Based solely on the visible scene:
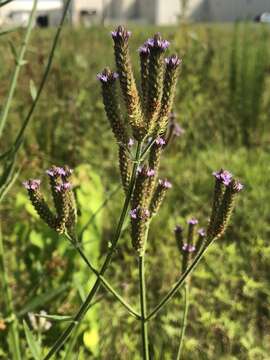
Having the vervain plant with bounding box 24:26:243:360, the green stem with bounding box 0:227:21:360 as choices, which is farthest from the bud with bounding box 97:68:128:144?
the green stem with bounding box 0:227:21:360

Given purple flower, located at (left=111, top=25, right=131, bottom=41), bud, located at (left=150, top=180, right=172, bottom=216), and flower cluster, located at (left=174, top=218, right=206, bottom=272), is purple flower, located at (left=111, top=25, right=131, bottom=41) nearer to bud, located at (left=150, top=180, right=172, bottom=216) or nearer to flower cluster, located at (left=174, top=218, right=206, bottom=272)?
bud, located at (left=150, top=180, right=172, bottom=216)

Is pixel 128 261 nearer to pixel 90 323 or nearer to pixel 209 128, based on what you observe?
pixel 90 323

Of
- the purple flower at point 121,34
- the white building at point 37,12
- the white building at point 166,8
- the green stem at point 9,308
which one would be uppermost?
the white building at point 166,8

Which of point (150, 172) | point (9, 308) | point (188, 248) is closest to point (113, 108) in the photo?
point (150, 172)

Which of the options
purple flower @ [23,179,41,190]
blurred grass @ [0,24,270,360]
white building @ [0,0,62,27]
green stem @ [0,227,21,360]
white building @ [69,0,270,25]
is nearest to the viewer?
purple flower @ [23,179,41,190]

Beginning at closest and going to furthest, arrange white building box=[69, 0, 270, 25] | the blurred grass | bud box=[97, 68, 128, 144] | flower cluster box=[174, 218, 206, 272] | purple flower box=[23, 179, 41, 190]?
bud box=[97, 68, 128, 144] < purple flower box=[23, 179, 41, 190] < flower cluster box=[174, 218, 206, 272] < the blurred grass < white building box=[69, 0, 270, 25]

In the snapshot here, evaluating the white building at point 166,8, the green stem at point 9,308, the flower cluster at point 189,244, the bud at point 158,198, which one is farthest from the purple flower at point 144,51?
the white building at point 166,8

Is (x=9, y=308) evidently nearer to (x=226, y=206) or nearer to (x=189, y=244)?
(x=189, y=244)

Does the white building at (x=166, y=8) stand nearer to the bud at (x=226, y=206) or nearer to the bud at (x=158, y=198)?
the bud at (x=158, y=198)

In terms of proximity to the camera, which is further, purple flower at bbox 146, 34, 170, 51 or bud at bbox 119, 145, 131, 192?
bud at bbox 119, 145, 131, 192
